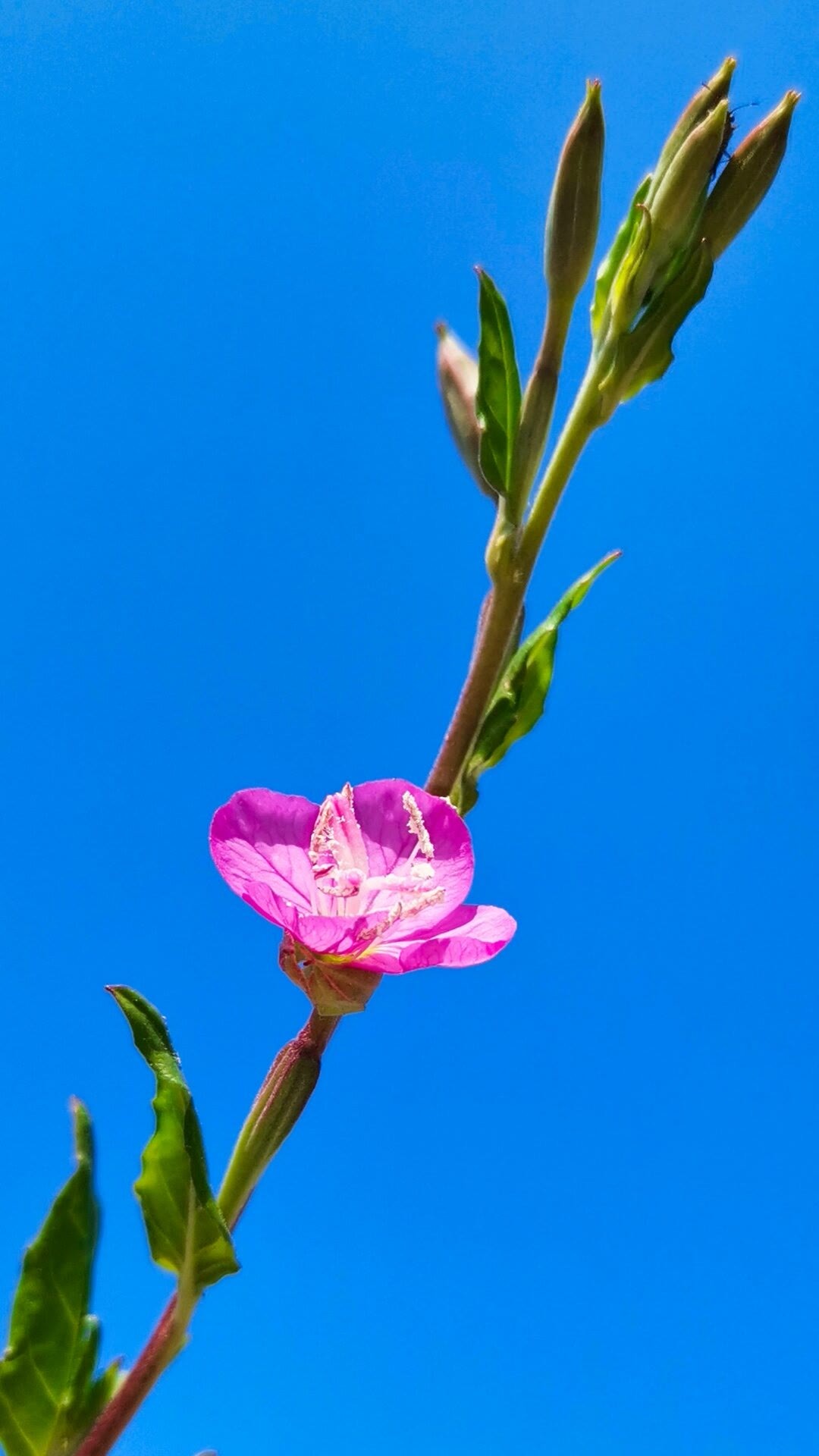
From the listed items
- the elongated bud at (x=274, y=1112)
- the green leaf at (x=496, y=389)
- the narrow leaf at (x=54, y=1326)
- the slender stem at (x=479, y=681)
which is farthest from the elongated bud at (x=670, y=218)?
the narrow leaf at (x=54, y=1326)

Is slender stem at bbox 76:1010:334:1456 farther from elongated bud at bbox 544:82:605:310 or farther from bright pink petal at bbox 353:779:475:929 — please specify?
elongated bud at bbox 544:82:605:310

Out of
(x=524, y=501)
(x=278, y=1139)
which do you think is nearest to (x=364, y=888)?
(x=278, y=1139)

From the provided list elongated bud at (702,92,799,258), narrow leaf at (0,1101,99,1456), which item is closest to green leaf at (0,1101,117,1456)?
narrow leaf at (0,1101,99,1456)

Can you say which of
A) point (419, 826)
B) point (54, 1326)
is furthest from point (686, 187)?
point (54, 1326)

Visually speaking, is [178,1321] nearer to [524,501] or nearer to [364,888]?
[364,888]

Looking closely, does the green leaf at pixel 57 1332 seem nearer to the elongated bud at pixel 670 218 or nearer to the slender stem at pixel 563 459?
the slender stem at pixel 563 459
